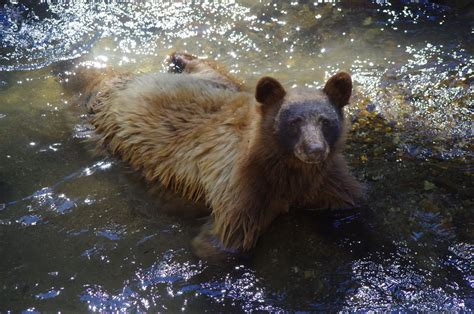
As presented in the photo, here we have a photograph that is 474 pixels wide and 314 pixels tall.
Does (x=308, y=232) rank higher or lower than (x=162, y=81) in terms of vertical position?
lower

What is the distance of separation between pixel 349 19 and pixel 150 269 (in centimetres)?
568

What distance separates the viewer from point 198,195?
585 centimetres

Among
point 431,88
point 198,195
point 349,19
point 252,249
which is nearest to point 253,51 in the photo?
point 349,19

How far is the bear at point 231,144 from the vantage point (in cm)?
493

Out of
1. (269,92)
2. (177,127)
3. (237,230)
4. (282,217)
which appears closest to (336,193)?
(282,217)

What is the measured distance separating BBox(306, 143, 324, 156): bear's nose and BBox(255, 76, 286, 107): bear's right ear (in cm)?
70

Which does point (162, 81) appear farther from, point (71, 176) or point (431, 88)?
point (431, 88)

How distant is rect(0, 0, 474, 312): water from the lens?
15.8ft

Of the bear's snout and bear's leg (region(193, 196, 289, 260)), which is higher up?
the bear's snout

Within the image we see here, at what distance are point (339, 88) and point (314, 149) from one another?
2.68ft

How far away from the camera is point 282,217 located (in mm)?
5559

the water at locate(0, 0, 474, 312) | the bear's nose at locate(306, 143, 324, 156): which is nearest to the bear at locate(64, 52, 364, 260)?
the bear's nose at locate(306, 143, 324, 156)

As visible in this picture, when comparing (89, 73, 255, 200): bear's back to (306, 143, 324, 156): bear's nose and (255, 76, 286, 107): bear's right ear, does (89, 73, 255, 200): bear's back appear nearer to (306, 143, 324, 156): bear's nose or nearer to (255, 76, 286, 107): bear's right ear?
(255, 76, 286, 107): bear's right ear

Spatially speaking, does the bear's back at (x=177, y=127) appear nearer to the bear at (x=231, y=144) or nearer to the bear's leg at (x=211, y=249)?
the bear at (x=231, y=144)
